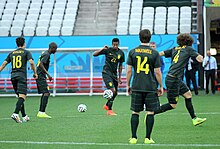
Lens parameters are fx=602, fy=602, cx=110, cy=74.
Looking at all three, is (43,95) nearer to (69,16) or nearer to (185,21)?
(185,21)

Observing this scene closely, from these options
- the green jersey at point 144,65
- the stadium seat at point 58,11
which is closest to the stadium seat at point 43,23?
the stadium seat at point 58,11

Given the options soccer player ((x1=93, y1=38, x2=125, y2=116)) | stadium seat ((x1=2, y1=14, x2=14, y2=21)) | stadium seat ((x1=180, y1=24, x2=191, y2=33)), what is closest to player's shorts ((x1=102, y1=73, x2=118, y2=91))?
soccer player ((x1=93, y1=38, x2=125, y2=116))

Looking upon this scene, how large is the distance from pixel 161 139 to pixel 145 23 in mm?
20984

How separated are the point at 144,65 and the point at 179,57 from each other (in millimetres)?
2685

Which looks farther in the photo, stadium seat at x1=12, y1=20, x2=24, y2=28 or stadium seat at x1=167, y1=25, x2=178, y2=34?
stadium seat at x1=12, y1=20, x2=24, y2=28

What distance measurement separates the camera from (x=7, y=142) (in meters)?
10.4

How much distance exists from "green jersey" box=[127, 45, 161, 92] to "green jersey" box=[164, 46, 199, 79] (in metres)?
2.54

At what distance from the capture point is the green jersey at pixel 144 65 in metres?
9.96

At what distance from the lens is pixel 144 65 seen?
32.7ft

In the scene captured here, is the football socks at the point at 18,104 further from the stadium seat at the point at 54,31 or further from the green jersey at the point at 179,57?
the stadium seat at the point at 54,31

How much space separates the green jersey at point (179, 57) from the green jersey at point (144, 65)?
8.32 ft

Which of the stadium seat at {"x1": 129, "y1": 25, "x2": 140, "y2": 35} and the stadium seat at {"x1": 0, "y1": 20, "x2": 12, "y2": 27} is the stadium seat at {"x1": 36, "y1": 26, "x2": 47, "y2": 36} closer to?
the stadium seat at {"x1": 0, "y1": 20, "x2": 12, "y2": 27}

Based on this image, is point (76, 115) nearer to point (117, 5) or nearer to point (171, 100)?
point (171, 100)

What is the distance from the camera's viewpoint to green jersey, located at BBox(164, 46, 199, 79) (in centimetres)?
1246
